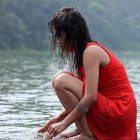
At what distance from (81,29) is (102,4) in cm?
9927

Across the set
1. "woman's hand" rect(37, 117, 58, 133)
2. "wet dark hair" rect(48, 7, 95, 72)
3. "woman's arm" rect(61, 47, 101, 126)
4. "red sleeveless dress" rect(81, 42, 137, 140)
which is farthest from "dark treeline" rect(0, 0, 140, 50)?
"woman's arm" rect(61, 47, 101, 126)

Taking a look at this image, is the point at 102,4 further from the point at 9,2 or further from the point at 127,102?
the point at 127,102

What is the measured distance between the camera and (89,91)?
4426mm

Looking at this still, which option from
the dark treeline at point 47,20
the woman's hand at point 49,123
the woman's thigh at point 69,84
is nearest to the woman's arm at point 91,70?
the woman's thigh at point 69,84

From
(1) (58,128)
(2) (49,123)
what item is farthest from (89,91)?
(2) (49,123)

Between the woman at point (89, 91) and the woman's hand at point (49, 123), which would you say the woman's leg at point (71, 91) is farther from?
the woman's hand at point (49, 123)

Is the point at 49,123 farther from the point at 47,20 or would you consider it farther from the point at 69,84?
the point at 47,20

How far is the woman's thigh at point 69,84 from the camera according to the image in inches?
180

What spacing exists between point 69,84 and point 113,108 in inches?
17.9

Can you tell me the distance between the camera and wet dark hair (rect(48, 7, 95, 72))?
4527 millimetres

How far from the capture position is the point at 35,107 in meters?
8.53

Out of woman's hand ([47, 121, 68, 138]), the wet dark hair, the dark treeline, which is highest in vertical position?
the dark treeline

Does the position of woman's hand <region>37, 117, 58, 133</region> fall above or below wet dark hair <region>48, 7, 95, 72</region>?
below

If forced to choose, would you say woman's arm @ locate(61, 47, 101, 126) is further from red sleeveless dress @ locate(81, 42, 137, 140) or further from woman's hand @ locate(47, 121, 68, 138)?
woman's hand @ locate(47, 121, 68, 138)
